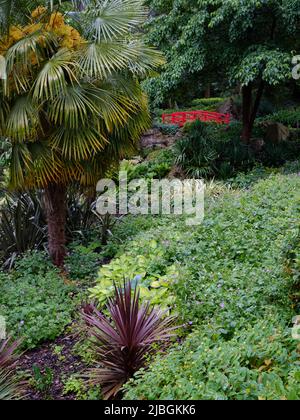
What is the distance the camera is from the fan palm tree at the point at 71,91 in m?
6.00

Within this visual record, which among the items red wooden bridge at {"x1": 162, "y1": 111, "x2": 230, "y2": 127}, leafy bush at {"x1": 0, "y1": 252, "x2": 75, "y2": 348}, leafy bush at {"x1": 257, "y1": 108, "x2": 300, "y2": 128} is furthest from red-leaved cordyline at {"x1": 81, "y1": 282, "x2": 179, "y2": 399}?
leafy bush at {"x1": 257, "y1": 108, "x2": 300, "y2": 128}

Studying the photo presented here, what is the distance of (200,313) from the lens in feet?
13.6

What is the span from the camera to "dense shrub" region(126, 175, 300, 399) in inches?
114

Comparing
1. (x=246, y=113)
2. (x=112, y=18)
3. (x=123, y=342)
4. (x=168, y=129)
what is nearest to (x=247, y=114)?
(x=246, y=113)

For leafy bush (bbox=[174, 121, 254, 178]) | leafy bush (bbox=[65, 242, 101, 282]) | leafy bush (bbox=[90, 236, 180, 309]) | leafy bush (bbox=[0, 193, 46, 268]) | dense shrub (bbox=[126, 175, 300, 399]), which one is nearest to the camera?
dense shrub (bbox=[126, 175, 300, 399])

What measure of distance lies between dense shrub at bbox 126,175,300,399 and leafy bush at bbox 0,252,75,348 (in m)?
1.55

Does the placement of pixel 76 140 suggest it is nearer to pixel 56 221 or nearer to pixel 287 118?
pixel 56 221

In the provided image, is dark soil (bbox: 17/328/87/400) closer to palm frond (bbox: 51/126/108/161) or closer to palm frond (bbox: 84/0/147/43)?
palm frond (bbox: 51/126/108/161)

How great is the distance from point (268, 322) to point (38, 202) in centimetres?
511

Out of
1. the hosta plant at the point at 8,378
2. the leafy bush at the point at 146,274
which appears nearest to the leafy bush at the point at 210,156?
the leafy bush at the point at 146,274

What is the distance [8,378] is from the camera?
416 centimetres
